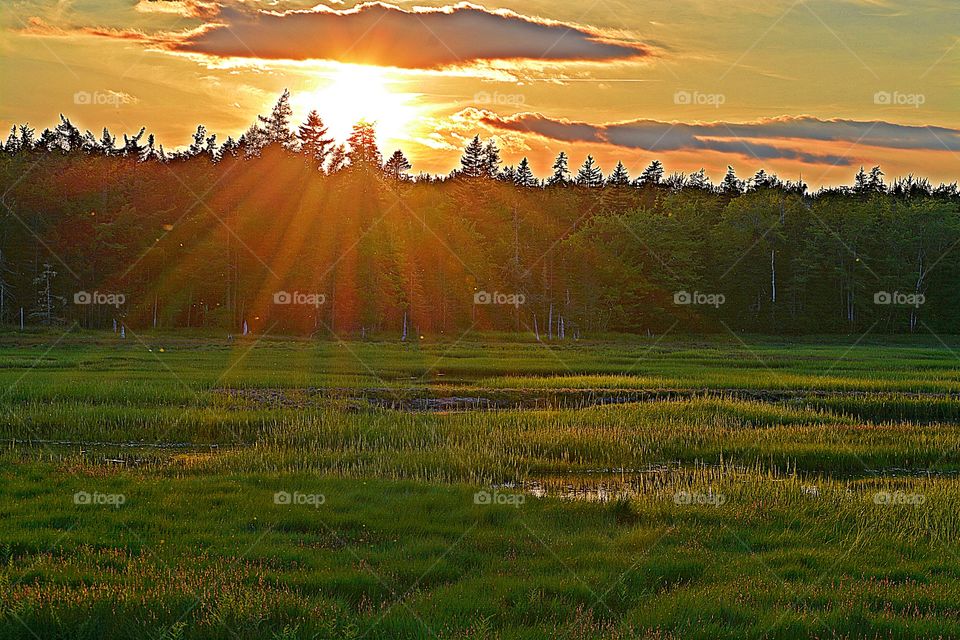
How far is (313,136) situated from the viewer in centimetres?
9125

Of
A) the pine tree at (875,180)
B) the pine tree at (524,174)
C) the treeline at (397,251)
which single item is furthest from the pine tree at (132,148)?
the pine tree at (875,180)

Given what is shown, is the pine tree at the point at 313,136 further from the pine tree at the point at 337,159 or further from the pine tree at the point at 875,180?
the pine tree at the point at 875,180

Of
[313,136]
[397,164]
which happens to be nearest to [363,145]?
[313,136]

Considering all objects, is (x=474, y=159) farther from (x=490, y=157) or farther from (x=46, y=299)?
(x=46, y=299)

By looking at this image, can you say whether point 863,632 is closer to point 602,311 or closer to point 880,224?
point 602,311

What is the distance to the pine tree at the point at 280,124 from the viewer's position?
91438 millimetres

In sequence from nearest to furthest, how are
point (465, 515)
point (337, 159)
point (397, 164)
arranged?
point (465, 515) → point (337, 159) → point (397, 164)

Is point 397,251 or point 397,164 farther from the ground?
point 397,164

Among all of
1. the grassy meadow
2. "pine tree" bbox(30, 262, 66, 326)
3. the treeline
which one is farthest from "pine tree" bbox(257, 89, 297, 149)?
the grassy meadow

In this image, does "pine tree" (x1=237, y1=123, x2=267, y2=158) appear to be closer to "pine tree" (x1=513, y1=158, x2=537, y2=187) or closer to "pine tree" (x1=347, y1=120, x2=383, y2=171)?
"pine tree" (x1=347, y1=120, x2=383, y2=171)

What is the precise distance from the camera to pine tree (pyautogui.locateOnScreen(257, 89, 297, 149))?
9144cm

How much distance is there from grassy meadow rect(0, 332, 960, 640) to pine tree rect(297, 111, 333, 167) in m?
56.7

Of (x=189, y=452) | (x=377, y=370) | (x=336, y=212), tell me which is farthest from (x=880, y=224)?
(x=189, y=452)

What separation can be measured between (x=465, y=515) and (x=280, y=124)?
8325cm
